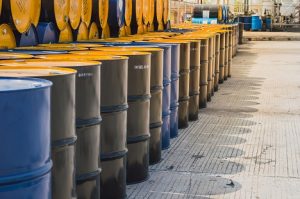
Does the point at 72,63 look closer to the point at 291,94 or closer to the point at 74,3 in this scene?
the point at 74,3

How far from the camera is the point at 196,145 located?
6.67 m

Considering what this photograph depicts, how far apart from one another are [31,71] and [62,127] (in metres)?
0.47

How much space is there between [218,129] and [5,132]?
5.30 m

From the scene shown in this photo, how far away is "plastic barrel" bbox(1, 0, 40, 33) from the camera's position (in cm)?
546

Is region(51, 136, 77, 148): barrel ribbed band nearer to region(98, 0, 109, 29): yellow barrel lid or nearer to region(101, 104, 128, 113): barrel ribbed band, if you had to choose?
region(101, 104, 128, 113): barrel ribbed band

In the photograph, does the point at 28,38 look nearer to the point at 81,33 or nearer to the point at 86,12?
the point at 81,33

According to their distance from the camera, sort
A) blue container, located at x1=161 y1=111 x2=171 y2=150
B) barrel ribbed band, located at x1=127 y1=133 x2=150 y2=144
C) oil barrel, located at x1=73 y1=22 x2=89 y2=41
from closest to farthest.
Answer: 1. barrel ribbed band, located at x1=127 y1=133 x2=150 y2=144
2. blue container, located at x1=161 y1=111 x2=171 y2=150
3. oil barrel, located at x1=73 y1=22 x2=89 y2=41

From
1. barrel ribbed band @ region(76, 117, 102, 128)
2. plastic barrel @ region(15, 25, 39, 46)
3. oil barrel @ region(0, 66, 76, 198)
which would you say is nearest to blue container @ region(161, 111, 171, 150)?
plastic barrel @ region(15, 25, 39, 46)

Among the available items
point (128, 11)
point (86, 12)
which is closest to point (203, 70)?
point (128, 11)

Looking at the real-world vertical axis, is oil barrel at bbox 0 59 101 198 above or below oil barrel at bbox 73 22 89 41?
below

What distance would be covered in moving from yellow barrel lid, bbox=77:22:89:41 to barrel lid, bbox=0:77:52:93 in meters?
4.52

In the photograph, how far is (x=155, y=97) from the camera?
215 inches

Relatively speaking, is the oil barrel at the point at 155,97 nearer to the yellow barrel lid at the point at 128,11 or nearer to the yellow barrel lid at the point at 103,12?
the yellow barrel lid at the point at 103,12

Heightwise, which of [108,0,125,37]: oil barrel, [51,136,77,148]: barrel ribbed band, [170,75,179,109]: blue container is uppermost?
[108,0,125,37]: oil barrel
